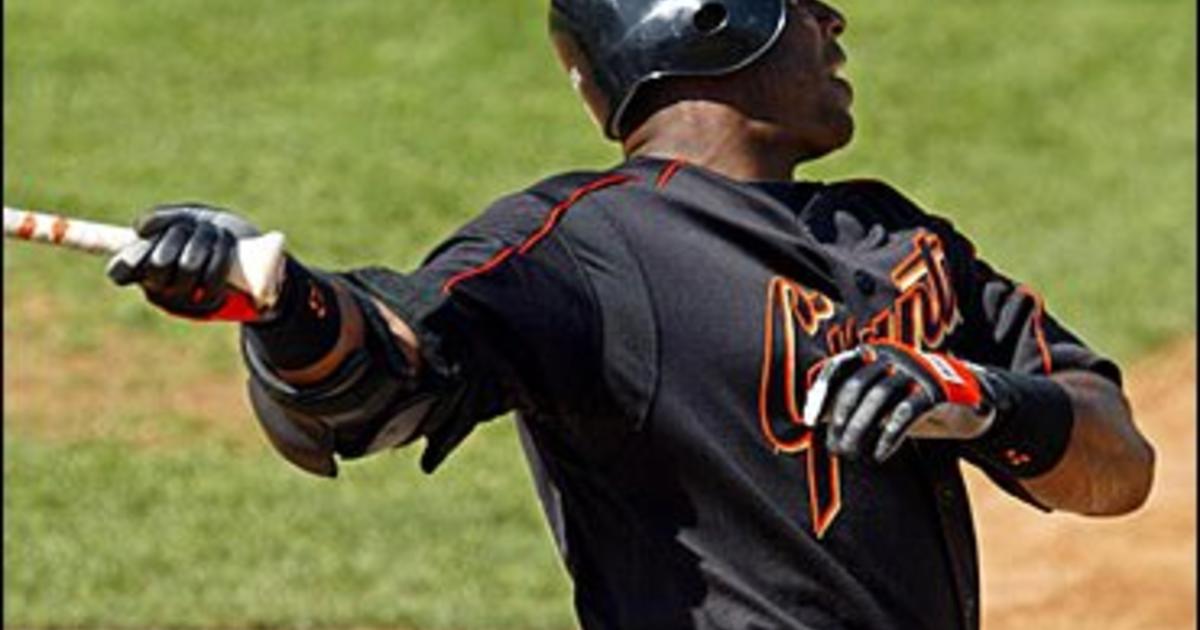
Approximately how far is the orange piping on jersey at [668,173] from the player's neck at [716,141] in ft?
0.13

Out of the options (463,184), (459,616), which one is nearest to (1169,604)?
(459,616)

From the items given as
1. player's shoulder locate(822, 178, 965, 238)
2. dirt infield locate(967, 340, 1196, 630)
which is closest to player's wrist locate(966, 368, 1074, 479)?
player's shoulder locate(822, 178, 965, 238)

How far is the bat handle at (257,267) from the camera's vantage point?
3406 mm

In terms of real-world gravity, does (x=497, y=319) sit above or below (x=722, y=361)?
above

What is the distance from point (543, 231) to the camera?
157 inches

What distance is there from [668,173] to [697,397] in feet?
1.05

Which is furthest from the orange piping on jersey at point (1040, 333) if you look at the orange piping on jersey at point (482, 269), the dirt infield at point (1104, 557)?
the dirt infield at point (1104, 557)

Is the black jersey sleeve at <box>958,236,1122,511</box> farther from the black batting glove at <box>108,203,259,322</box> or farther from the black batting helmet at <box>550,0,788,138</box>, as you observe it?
the black batting glove at <box>108,203,259,322</box>

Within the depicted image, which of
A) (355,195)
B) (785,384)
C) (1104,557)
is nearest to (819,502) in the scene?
(785,384)

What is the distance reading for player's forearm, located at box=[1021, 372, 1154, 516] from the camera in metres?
4.27

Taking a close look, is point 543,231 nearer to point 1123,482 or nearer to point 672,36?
point 672,36

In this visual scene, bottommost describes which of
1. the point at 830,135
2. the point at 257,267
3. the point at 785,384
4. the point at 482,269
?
the point at 785,384

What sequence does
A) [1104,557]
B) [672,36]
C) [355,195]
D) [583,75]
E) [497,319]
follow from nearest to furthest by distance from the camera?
[497,319]
[672,36]
[583,75]
[1104,557]
[355,195]

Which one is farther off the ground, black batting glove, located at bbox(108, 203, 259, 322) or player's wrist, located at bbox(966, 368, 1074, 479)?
black batting glove, located at bbox(108, 203, 259, 322)
